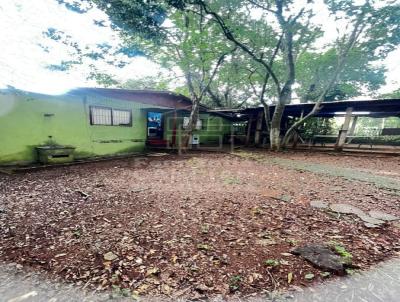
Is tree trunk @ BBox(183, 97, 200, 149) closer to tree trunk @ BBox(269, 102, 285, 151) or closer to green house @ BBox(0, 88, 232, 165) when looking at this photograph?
green house @ BBox(0, 88, 232, 165)

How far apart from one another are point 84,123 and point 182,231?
25.3 feet

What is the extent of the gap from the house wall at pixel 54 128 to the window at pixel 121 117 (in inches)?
8.3

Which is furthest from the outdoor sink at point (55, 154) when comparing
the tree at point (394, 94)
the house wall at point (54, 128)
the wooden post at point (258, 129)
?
the tree at point (394, 94)

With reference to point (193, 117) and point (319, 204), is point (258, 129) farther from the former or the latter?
point (319, 204)

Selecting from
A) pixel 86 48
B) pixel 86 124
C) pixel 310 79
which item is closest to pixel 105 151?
pixel 86 124

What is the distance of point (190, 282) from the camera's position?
90.6 inches

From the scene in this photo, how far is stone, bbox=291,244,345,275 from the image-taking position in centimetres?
245

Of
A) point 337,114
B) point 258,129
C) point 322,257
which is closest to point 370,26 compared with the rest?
point 337,114

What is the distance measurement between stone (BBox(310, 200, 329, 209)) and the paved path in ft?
5.86

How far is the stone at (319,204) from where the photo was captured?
4.18m

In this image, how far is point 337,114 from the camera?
1320 cm

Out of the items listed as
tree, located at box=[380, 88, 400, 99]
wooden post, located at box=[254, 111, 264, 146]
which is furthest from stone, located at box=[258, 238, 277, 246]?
tree, located at box=[380, 88, 400, 99]

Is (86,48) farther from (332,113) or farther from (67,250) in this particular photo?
(332,113)

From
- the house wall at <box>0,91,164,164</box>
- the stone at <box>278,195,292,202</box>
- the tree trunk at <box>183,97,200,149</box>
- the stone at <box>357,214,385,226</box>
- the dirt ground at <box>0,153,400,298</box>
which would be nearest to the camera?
the dirt ground at <box>0,153,400,298</box>
